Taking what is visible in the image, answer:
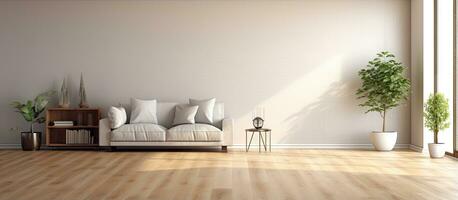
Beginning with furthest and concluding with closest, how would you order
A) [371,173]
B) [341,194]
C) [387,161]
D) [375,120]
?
1. [375,120]
2. [387,161]
3. [371,173]
4. [341,194]

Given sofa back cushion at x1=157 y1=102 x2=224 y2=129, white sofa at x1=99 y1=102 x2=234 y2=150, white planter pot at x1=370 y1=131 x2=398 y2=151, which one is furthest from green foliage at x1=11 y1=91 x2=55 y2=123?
white planter pot at x1=370 y1=131 x2=398 y2=151

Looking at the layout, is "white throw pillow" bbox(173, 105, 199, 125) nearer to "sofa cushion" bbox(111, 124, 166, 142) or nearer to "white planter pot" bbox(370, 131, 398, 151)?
"sofa cushion" bbox(111, 124, 166, 142)

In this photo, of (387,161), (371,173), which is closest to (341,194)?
(371,173)

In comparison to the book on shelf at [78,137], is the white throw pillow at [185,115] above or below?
above

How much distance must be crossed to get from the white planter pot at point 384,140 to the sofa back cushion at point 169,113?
8.34 feet

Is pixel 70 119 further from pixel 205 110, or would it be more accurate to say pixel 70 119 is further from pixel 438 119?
pixel 438 119

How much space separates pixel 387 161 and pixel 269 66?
2874mm

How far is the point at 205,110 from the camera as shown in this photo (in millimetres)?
9930

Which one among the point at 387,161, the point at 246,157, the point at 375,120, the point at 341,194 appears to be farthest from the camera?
the point at 375,120

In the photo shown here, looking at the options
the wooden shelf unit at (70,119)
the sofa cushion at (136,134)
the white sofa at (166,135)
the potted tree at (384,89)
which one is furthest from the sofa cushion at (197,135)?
the potted tree at (384,89)

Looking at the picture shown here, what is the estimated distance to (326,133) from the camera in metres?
10.3

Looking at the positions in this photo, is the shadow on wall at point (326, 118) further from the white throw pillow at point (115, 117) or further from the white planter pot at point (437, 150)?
the white throw pillow at point (115, 117)

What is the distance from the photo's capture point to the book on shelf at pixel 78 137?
1007cm

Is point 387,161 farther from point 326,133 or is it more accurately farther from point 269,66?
point 269,66
